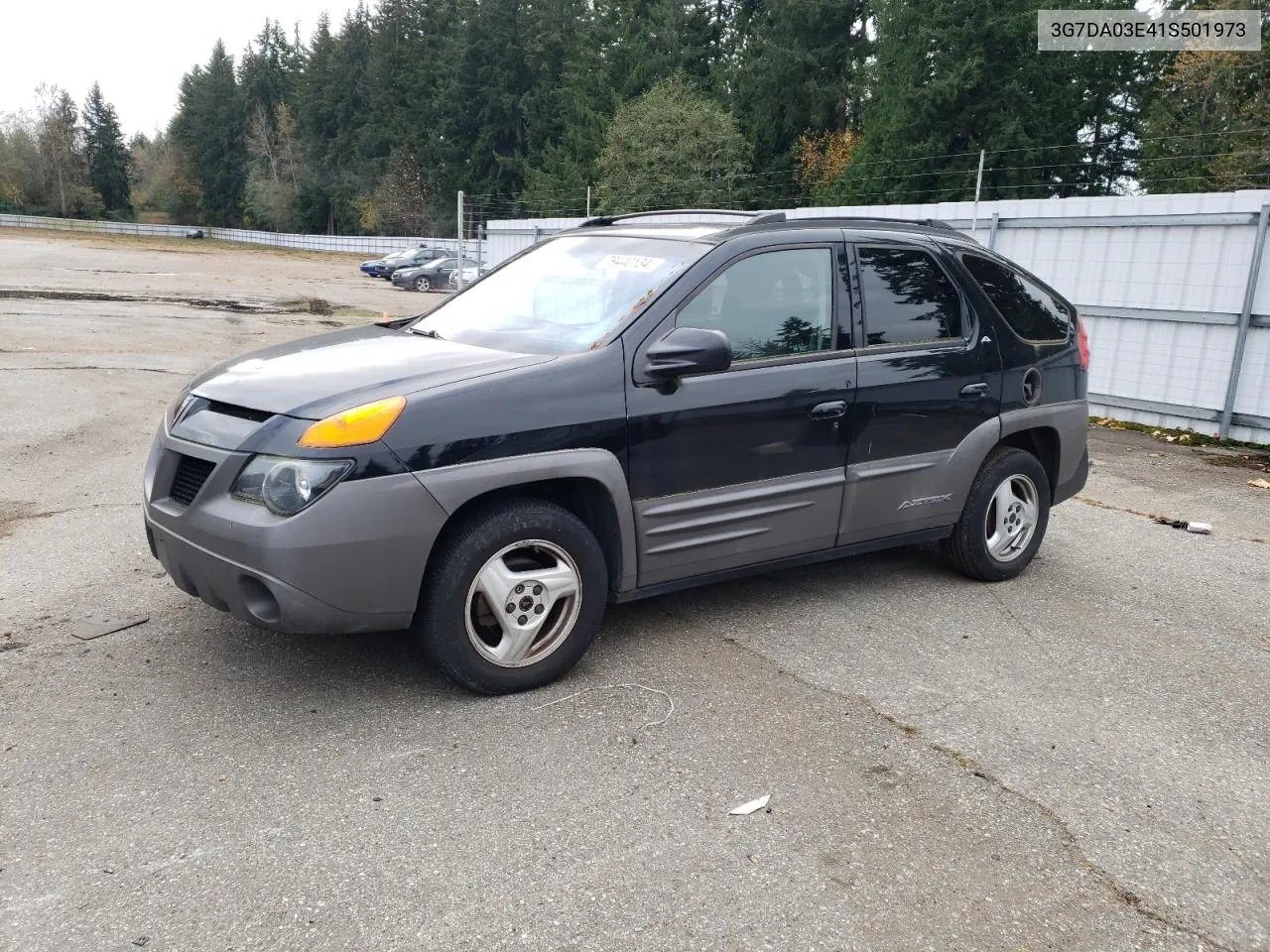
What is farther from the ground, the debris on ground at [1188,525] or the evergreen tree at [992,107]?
the evergreen tree at [992,107]

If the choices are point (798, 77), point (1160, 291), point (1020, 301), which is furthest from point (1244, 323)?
point (798, 77)

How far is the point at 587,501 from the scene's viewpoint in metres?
3.99

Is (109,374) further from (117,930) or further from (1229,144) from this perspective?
(1229,144)

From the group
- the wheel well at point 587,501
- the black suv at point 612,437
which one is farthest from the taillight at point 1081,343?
the wheel well at point 587,501

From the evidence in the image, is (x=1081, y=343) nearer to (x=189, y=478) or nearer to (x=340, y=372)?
(x=340, y=372)

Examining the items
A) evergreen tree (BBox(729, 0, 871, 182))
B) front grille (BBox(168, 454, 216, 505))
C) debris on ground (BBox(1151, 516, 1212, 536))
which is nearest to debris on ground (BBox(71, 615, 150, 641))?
→ front grille (BBox(168, 454, 216, 505))

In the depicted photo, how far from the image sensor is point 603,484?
3906mm

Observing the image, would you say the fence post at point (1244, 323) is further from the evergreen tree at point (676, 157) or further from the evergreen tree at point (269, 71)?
the evergreen tree at point (269, 71)

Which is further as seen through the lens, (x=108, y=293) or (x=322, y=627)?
(x=108, y=293)

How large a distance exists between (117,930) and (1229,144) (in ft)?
130

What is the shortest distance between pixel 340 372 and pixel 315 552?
83cm

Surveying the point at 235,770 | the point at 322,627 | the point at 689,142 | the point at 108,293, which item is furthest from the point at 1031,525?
the point at 689,142

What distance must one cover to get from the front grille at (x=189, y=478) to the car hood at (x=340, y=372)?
25 centimetres

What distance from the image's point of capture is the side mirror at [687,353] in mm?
3920
